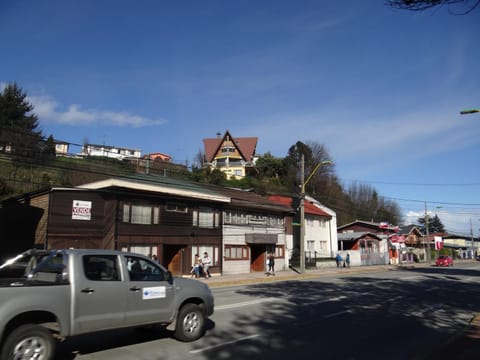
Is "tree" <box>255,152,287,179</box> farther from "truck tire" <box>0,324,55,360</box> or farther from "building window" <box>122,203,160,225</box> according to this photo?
"truck tire" <box>0,324,55,360</box>

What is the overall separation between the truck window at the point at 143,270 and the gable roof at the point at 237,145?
75.9 meters

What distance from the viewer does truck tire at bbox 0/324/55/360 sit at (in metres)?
5.58

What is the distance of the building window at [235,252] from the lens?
31447 millimetres

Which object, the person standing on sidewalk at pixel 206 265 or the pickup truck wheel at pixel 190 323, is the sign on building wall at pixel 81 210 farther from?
the pickup truck wheel at pixel 190 323

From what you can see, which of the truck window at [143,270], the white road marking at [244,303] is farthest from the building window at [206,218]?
the truck window at [143,270]

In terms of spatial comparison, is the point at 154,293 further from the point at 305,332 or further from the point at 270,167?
the point at 270,167

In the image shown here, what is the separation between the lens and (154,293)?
753cm

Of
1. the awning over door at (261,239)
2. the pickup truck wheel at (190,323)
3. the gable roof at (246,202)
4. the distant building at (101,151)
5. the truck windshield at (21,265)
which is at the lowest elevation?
the pickup truck wheel at (190,323)

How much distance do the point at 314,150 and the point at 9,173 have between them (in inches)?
2302

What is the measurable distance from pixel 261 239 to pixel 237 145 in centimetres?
5178

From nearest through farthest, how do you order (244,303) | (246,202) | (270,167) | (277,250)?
1. (244,303)
2. (246,202)
3. (277,250)
4. (270,167)

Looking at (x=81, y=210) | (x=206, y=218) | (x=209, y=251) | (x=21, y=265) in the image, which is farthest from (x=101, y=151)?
(x=21, y=265)

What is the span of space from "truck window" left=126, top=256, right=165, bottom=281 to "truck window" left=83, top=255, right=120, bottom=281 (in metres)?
0.29

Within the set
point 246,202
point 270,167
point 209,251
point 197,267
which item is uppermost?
point 270,167
